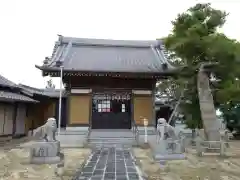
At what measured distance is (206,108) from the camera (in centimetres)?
1176

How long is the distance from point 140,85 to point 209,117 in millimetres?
5441

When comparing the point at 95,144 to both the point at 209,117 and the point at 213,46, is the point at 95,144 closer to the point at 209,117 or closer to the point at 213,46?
the point at 209,117

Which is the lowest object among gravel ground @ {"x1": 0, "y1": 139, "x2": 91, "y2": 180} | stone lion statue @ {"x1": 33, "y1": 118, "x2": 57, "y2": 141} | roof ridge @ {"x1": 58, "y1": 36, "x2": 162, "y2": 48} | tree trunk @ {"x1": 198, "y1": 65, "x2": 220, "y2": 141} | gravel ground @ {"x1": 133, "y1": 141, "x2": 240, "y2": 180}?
gravel ground @ {"x1": 133, "y1": 141, "x2": 240, "y2": 180}

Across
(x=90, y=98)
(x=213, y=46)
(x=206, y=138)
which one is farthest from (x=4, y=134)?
(x=213, y=46)

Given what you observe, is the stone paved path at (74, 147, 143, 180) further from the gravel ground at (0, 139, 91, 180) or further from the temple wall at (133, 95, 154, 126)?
the temple wall at (133, 95, 154, 126)

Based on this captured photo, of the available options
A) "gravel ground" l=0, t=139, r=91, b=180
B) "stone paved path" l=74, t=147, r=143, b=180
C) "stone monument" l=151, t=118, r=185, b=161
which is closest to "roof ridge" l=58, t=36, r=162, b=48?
"stone monument" l=151, t=118, r=185, b=161

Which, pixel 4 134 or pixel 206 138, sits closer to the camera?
pixel 206 138

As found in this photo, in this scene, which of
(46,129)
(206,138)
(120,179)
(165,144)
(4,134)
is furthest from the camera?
(4,134)

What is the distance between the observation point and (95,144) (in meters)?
13.6

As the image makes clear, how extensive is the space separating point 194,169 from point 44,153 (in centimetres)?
472

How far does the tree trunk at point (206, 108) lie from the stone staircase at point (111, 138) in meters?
4.10

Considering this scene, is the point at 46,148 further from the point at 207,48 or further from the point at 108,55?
the point at 108,55

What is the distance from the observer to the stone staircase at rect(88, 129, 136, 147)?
1399cm

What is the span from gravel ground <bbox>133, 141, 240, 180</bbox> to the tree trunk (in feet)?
5.66
